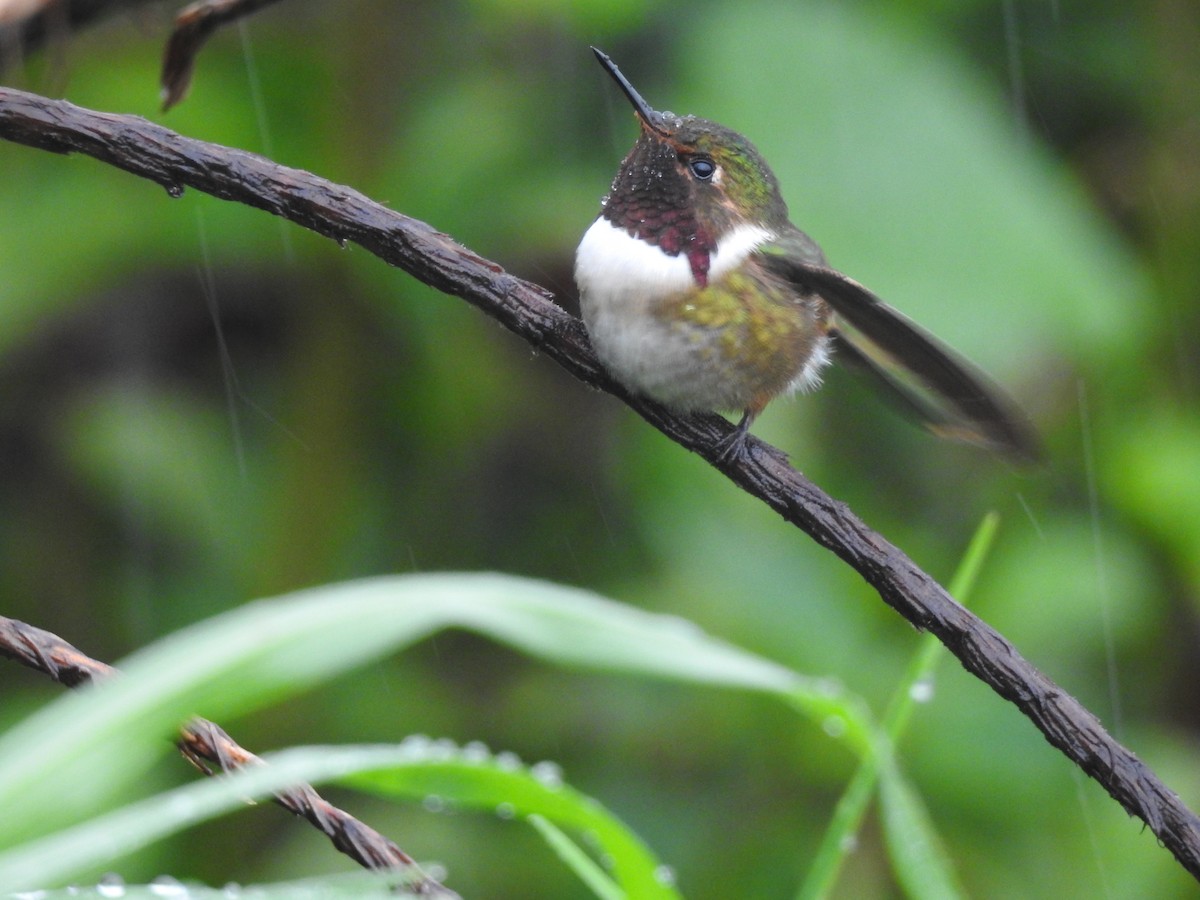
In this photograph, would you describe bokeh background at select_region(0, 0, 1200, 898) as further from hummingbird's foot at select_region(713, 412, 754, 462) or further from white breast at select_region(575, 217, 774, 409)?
hummingbird's foot at select_region(713, 412, 754, 462)

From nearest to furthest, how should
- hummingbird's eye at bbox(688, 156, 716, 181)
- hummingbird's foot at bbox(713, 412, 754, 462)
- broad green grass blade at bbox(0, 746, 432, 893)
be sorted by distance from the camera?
broad green grass blade at bbox(0, 746, 432, 893) → hummingbird's foot at bbox(713, 412, 754, 462) → hummingbird's eye at bbox(688, 156, 716, 181)

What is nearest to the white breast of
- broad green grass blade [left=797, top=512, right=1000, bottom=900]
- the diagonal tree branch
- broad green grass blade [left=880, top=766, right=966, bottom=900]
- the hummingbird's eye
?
the hummingbird's eye

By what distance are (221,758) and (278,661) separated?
37 centimetres

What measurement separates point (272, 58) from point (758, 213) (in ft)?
6.62

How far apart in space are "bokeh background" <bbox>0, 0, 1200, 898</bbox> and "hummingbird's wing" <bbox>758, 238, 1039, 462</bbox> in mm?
1294

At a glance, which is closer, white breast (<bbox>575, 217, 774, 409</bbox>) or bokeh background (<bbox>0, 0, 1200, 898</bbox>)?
white breast (<bbox>575, 217, 774, 409</bbox>)

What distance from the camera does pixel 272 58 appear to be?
3.90m

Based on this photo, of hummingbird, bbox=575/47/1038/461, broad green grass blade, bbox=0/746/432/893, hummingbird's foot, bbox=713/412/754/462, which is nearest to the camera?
broad green grass blade, bbox=0/746/432/893

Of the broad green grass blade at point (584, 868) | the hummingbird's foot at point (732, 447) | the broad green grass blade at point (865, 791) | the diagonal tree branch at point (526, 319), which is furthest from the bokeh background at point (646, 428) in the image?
the broad green grass blade at point (865, 791)

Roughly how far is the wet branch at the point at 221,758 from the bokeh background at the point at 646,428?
7.00 feet

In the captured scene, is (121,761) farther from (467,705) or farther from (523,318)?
(467,705)

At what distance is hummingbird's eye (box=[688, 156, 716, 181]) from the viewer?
251cm

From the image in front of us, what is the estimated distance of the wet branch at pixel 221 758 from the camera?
0.92m

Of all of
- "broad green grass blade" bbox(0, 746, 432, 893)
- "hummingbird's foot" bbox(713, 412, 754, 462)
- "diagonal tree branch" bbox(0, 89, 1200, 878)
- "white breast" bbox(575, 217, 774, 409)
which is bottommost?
"broad green grass blade" bbox(0, 746, 432, 893)
